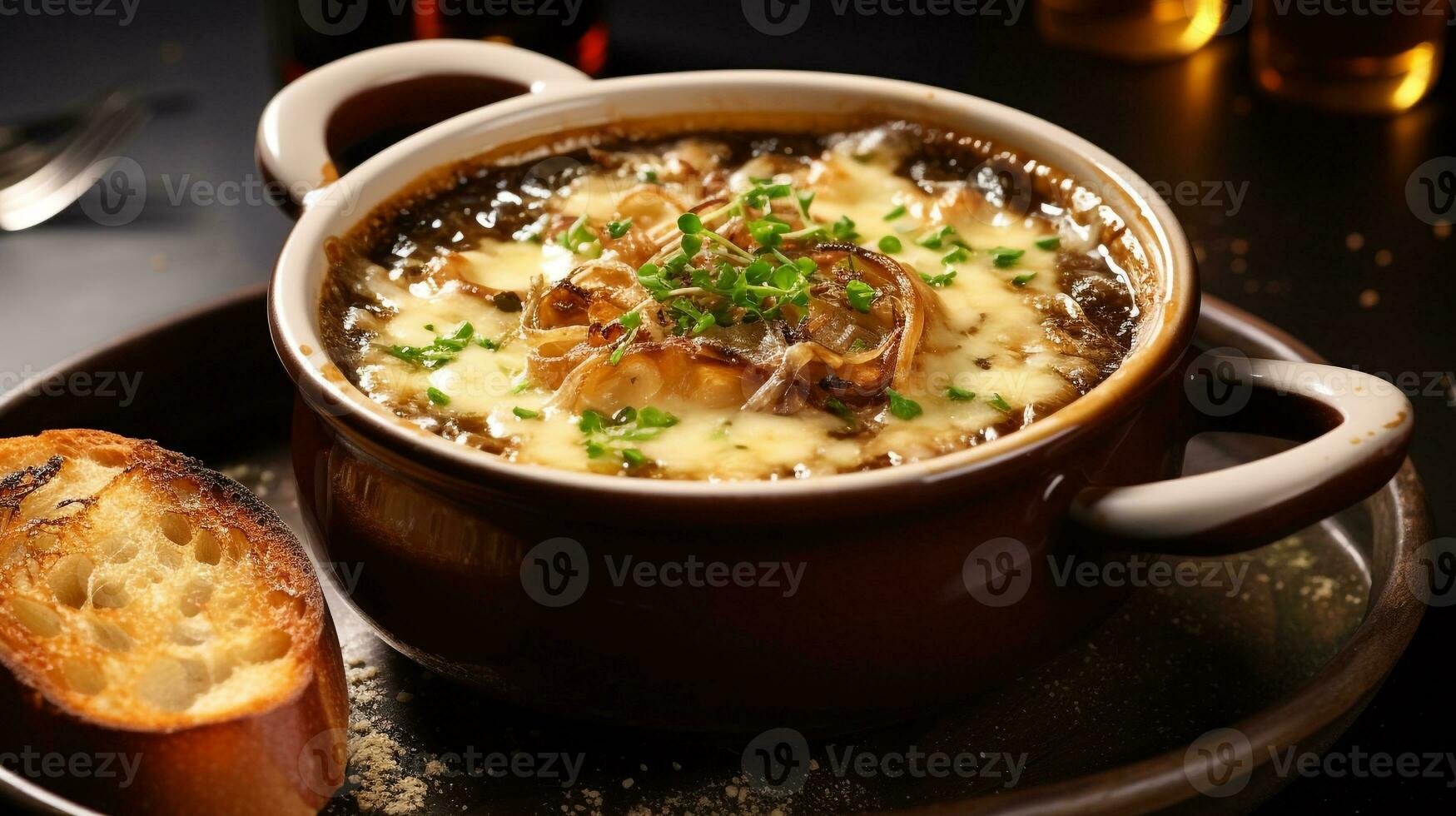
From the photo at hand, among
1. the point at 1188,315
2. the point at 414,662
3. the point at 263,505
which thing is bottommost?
the point at 414,662

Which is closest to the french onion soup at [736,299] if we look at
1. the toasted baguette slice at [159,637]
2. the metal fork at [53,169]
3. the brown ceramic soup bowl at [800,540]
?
the brown ceramic soup bowl at [800,540]

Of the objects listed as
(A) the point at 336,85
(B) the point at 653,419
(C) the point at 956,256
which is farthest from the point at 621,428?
(A) the point at 336,85

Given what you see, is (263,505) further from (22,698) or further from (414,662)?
(22,698)

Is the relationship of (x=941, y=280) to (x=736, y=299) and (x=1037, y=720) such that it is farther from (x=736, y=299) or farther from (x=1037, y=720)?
(x=1037, y=720)

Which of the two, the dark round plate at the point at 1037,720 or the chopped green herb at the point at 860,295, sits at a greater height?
the chopped green herb at the point at 860,295

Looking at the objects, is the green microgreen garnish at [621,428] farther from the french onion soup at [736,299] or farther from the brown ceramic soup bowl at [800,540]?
the brown ceramic soup bowl at [800,540]

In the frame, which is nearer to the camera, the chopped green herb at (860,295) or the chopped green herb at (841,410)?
the chopped green herb at (841,410)

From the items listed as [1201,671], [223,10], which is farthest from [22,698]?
[223,10]
